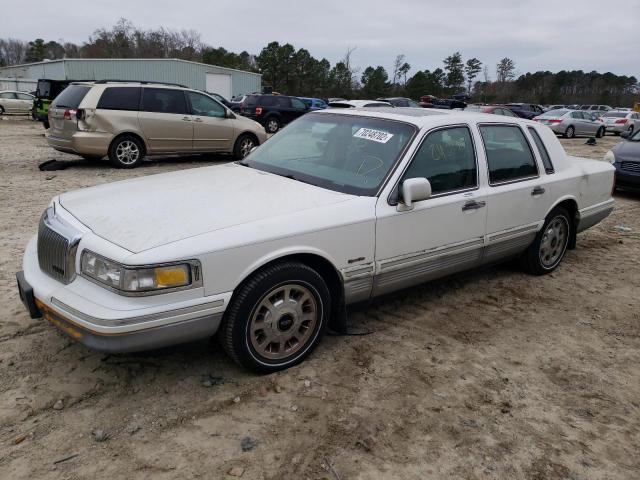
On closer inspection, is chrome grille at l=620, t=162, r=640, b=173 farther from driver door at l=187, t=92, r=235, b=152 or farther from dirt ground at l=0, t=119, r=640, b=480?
driver door at l=187, t=92, r=235, b=152

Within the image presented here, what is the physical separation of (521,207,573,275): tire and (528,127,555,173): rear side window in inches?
17.1

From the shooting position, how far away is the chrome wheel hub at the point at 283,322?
10.2ft

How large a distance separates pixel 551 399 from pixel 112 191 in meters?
3.23

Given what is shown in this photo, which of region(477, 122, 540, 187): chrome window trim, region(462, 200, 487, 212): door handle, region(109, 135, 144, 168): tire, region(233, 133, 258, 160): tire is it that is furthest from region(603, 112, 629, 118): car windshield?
region(462, 200, 487, 212): door handle

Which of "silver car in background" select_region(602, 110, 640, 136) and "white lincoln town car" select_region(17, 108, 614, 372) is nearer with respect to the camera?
"white lincoln town car" select_region(17, 108, 614, 372)

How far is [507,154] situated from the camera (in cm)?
455

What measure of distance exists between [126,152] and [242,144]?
2.75 meters

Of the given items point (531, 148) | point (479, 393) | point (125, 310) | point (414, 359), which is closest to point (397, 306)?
point (414, 359)

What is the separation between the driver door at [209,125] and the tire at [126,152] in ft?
4.08

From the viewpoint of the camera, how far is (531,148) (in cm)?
483

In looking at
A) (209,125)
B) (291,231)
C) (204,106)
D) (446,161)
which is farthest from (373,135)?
(204,106)

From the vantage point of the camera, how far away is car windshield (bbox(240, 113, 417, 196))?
3666mm

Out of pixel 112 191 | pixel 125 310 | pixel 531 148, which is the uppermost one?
pixel 531 148

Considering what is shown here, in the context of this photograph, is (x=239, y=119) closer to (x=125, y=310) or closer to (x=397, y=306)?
(x=397, y=306)
